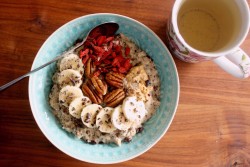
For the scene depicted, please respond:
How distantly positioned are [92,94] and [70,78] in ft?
0.23

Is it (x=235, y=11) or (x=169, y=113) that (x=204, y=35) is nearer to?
(x=235, y=11)

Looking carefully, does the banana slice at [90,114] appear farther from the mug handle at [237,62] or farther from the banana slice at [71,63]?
the mug handle at [237,62]

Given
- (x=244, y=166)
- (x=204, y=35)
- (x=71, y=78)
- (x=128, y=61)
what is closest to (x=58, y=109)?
(x=71, y=78)

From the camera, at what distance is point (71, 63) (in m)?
0.96

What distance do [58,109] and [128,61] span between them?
0.73 ft

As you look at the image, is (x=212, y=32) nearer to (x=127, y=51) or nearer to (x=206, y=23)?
(x=206, y=23)

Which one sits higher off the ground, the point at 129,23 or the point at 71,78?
the point at 129,23

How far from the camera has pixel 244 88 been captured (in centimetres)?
103

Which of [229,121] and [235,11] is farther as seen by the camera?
[229,121]

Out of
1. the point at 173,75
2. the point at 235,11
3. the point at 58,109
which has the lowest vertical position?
the point at 58,109

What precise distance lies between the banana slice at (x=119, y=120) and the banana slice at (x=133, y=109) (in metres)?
0.01

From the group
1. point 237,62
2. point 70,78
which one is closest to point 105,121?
point 70,78

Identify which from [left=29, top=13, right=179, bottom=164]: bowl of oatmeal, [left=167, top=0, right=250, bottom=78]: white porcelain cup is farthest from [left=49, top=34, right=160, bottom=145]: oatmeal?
[left=167, top=0, right=250, bottom=78]: white porcelain cup

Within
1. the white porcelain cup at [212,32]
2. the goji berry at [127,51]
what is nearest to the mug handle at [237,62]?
the white porcelain cup at [212,32]
